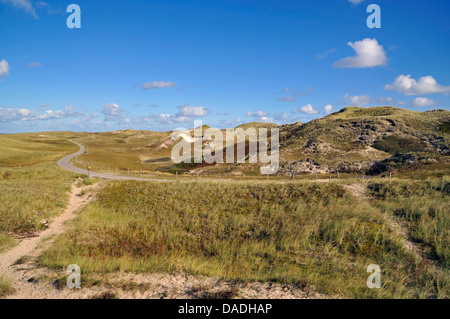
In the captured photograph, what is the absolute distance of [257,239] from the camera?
1424 centimetres

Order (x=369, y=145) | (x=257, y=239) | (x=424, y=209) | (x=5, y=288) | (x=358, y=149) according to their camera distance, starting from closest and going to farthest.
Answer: (x=5, y=288) → (x=257, y=239) → (x=424, y=209) → (x=358, y=149) → (x=369, y=145)

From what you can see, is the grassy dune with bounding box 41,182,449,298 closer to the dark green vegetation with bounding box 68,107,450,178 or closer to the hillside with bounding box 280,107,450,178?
the dark green vegetation with bounding box 68,107,450,178

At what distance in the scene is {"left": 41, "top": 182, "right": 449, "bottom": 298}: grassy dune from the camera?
9.40 metres

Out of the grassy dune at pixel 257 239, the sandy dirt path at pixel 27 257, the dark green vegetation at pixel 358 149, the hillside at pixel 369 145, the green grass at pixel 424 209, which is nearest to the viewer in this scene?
the sandy dirt path at pixel 27 257

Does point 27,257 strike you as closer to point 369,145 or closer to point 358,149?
point 358,149

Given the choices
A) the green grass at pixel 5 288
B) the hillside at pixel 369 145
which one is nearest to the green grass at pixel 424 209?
the green grass at pixel 5 288

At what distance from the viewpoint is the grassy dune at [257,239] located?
370 inches

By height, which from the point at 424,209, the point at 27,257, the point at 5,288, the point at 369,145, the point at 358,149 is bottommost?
the point at 27,257

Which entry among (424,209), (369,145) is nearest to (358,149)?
(369,145)

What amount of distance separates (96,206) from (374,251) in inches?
Answer: 796

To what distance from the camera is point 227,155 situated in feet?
243

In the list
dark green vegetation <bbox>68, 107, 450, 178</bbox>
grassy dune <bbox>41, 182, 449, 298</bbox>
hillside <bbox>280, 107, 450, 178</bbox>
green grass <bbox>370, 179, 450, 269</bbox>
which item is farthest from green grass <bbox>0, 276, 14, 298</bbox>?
hillside <bbox>280, 107, 450, 178</bbox>

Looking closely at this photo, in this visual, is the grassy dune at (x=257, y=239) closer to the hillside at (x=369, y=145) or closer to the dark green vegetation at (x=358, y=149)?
the dark green vegetation at (x=358, y=149)
